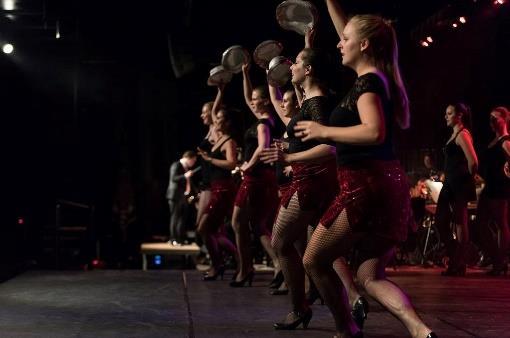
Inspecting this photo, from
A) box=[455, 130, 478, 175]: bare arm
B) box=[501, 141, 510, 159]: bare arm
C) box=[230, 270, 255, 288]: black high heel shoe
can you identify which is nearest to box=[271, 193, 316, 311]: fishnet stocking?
box=[230, 270, 255, 288]: black high heel shoe

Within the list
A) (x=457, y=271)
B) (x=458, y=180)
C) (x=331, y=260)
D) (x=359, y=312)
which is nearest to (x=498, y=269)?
(x=457, y=271)

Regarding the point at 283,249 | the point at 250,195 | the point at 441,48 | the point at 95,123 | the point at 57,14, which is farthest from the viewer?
the point at 95,123

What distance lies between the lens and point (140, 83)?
57.7 feet

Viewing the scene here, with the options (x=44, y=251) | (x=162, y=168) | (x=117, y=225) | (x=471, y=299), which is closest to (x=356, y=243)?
(x=471, y=299)

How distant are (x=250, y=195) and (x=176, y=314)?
2105 mm

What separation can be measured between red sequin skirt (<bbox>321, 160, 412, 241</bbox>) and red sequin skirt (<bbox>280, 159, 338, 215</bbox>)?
138cm

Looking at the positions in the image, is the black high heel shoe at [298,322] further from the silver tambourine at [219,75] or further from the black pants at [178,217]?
the black pants at [178,217]

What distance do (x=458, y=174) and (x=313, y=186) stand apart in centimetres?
411

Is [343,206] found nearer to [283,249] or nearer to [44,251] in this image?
[283,249]

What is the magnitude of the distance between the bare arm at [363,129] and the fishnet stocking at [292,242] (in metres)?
1.59

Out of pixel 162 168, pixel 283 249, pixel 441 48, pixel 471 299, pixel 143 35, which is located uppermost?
pixel 143 35

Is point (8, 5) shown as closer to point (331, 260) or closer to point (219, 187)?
point (219, 187)

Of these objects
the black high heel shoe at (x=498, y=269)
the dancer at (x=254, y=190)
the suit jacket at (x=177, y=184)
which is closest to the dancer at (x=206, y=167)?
the dancer at (x=254, y=190)

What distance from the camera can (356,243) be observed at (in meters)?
4.28
